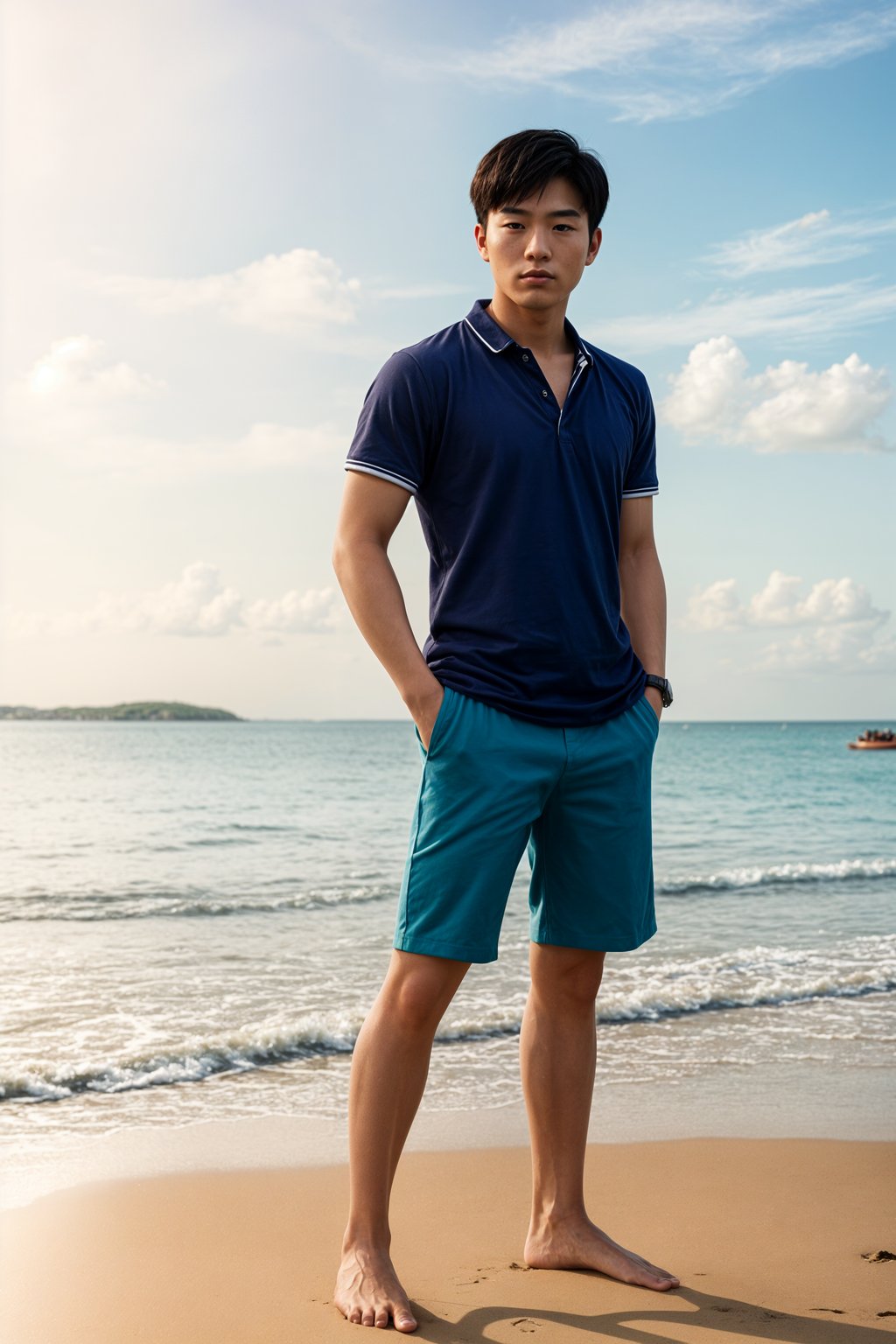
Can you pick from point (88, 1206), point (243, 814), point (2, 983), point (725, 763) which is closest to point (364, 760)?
point (725, 763)

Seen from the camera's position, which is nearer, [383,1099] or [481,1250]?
[383,1099]

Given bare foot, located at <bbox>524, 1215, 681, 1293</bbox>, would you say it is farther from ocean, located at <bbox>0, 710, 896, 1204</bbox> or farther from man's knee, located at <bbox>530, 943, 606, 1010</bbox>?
ocean, located at <bbox>0, 710, 896, 1204</bbox>

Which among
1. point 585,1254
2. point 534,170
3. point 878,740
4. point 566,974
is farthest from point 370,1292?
point 878,740

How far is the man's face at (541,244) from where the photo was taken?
213 cm

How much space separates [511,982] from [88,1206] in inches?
109

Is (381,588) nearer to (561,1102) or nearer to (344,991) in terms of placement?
(561,1102)

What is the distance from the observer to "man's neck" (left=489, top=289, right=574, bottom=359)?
2219 millimetres

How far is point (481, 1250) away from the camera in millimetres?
2439

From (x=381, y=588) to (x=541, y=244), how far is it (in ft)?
2.31

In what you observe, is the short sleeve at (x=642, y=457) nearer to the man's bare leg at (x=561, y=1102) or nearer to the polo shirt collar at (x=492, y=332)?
the polo shirt collar at (x=492, y=332)

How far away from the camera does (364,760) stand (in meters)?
33.8

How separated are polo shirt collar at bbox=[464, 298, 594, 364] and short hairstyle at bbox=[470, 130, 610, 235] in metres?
0.17

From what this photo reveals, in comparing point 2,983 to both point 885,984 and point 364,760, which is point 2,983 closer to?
point 885,984

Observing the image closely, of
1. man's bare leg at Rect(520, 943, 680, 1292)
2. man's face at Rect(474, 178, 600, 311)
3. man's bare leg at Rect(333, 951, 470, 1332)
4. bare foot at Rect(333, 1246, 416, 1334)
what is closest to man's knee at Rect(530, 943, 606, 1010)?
man's bare leg at Rect(520, 943, 680, 1292)
